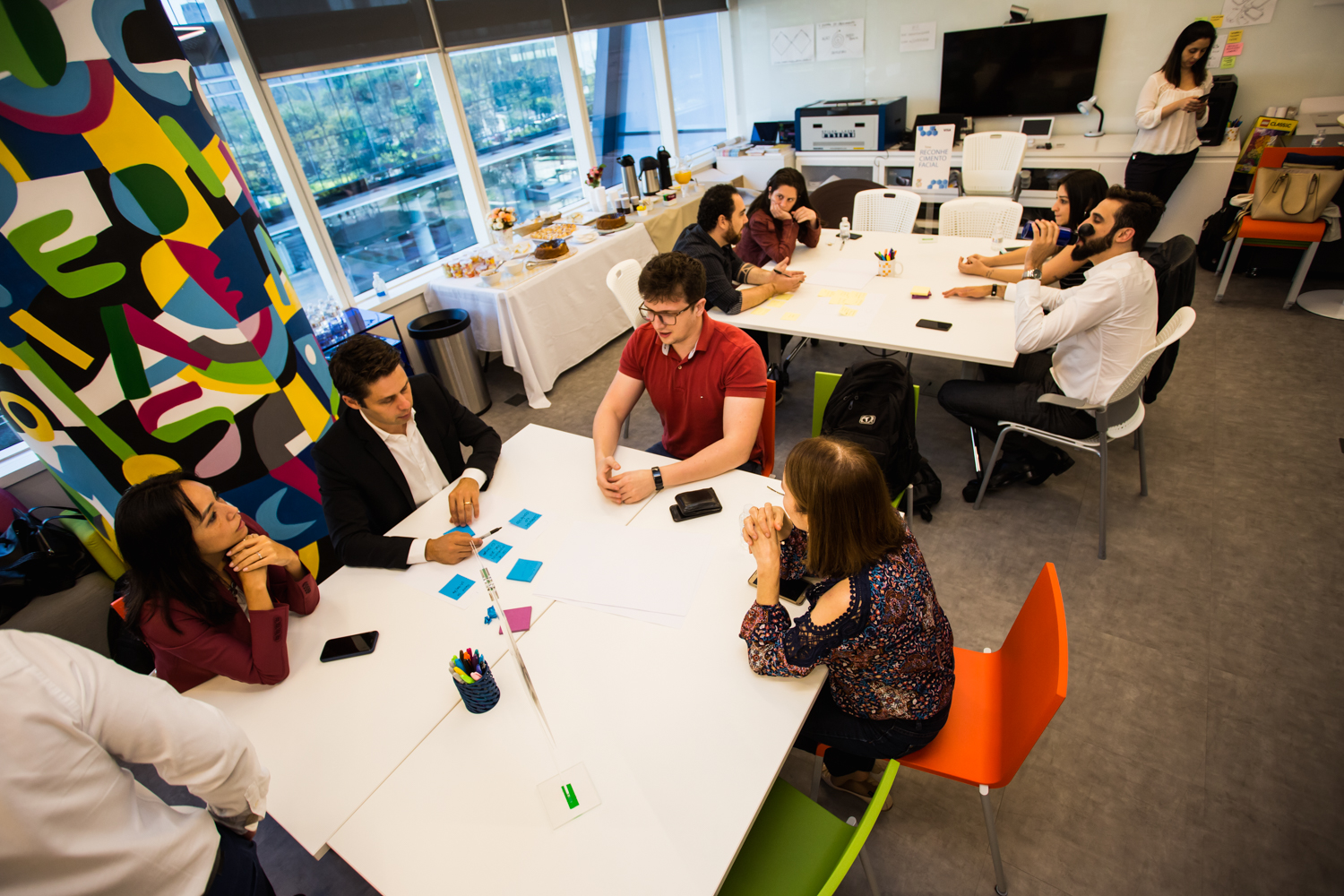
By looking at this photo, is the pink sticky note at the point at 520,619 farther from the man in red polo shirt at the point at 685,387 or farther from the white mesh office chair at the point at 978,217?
the white mesh office chair at the point at 978,217

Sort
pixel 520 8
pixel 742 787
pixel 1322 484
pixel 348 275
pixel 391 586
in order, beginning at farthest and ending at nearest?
pixel 520 8 → pixel 348 275 → pixel 1322 484 → pixel 391 586 → pixel 742 787

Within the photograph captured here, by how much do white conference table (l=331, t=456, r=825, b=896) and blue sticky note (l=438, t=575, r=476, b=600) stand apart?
0.90 ft

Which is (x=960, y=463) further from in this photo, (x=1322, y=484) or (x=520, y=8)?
(x=520, y=8)

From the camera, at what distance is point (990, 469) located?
2740mm

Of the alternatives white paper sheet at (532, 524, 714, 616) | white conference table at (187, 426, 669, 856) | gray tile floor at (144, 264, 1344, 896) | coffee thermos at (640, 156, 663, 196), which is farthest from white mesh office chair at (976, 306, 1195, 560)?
coffee thermos at (640, 156, 663, 196)

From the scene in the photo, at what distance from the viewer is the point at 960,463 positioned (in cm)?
316

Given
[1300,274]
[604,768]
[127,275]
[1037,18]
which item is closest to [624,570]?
[604,768]

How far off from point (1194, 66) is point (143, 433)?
257 inches

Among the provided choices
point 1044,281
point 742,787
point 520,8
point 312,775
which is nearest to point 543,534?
point 312,775

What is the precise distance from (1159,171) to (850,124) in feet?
8.24

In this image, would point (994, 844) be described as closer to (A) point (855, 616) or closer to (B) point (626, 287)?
(A) point (855, 616)

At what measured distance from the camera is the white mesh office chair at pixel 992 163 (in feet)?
15.7

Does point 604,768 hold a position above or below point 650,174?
below

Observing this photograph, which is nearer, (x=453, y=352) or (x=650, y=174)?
(x=453, y=352)
